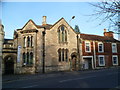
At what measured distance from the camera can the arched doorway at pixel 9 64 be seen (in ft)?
76.7

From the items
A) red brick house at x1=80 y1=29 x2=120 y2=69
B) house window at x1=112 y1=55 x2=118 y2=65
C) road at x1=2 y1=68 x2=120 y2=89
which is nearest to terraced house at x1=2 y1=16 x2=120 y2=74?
red brick house at x1=80 y1=29 x2=120 y2=69

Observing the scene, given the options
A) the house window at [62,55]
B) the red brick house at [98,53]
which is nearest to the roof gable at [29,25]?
the house window at [62,55]

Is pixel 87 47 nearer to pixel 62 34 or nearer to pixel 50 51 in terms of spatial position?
pixel 62 34

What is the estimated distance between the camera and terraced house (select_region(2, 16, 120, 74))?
76.7 ft

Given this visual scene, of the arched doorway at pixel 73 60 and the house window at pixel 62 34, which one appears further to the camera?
the arched doorway at pixel 73 60

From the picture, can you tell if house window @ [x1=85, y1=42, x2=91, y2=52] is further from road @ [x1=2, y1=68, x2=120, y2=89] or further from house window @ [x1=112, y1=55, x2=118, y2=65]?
road @ [x1=2, y1=68, x2=120, y2=89]

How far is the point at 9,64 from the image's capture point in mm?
23703

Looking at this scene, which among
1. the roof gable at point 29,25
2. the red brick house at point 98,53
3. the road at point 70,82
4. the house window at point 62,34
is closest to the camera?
the road at point 70,82

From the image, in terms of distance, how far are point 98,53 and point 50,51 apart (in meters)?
11.5

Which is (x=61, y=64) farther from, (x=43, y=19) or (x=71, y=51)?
(x=43, y=19)

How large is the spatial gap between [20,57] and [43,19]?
1165 cm

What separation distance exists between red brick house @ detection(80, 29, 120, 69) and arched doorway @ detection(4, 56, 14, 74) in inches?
542

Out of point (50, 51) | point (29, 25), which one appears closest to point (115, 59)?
point (50, 51)

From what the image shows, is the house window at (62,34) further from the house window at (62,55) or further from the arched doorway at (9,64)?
the arched doorway at (9,64)
